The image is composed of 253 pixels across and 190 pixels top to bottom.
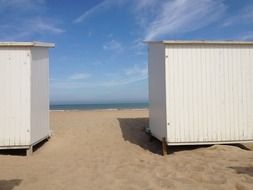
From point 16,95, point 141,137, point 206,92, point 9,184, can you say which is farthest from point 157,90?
point 9,184

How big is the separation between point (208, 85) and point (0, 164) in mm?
5954

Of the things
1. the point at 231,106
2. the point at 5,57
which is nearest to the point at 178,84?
the point at 231,106

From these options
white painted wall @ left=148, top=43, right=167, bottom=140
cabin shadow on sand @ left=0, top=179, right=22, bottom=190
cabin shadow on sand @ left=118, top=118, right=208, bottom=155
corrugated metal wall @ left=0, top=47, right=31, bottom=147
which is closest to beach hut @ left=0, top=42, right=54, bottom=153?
corrugated metal wall @ left=0, top=47, right=31, bottom=147

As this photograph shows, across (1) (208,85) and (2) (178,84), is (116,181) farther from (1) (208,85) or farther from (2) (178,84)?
(1) (208,85)

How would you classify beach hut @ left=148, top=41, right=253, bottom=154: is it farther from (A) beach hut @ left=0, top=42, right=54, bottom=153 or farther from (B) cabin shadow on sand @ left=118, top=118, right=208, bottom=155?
(A) beach hut @ left=0, top=42, right=54, bottom=153

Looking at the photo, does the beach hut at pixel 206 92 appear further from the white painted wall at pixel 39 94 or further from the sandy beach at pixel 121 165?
the white painted wall at pixel 39 94

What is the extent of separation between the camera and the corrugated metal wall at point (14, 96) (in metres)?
9.24

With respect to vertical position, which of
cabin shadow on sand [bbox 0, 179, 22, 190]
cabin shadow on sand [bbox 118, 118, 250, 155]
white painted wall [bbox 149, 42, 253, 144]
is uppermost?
white painted wall [bbox 149, 42, 253, 144]

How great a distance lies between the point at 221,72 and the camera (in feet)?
31.6

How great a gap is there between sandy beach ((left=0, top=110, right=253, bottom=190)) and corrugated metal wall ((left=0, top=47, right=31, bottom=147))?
0.59 metres

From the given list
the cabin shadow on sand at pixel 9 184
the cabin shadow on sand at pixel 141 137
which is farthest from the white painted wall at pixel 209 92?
the cabin shadow on sand at pixel 9 184

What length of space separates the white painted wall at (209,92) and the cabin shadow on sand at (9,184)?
4.37 m

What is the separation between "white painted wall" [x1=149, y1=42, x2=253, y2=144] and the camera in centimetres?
934

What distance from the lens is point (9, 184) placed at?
6.27 metres
